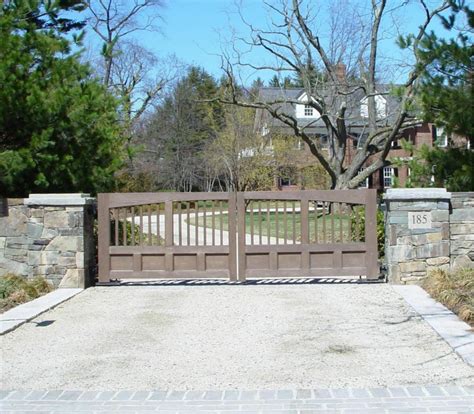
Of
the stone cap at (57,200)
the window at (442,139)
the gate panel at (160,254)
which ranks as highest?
the window at (442,139)

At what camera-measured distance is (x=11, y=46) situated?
10.6 metres

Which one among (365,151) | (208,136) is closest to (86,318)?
(365,151)

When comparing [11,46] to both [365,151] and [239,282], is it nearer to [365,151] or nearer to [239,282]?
[239,282]

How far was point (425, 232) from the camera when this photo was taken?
9.60m

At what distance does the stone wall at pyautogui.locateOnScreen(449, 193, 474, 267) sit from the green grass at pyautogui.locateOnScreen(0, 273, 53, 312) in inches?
250

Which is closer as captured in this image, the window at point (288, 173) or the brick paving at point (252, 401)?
the brick paving at point (252, 401)

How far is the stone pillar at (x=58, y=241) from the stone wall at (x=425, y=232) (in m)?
4.85

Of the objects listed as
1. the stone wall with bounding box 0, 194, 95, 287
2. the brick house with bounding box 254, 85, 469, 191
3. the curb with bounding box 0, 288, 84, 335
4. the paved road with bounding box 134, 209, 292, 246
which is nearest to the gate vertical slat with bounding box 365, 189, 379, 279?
the paved road with bounding box 134, 209, 292, 246

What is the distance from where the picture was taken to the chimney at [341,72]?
25750 mm

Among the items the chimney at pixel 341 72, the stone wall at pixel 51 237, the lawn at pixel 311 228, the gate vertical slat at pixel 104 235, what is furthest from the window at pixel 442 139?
the chimney at pixel 341 72

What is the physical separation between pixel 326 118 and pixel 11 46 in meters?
16.3

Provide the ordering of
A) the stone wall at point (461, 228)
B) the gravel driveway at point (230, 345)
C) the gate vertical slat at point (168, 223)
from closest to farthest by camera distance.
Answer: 1. the gravel driveway at point (230, 345)
2. the stone wall at point (461, 228)
3. the gate vertical slat at point (168, 223)

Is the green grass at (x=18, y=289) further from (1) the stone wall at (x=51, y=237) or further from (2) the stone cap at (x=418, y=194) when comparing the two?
(2) the stone cap at (x=418, y=194)

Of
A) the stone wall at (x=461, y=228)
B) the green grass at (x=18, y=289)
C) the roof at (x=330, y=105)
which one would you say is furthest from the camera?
the roof at (x=330, y=105)
